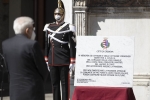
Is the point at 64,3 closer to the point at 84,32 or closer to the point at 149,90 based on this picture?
the point at 84,32

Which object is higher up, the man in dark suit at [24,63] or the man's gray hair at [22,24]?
the man's gray hair at [22,24]

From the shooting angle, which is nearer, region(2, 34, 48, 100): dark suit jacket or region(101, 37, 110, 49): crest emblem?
region(2, 34, 48, 100): dark suit jacket

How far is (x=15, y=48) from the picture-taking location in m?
6.36

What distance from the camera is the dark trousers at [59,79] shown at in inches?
354

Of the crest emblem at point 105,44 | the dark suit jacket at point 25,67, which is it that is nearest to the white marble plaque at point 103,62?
the crest emblem at point 105,44

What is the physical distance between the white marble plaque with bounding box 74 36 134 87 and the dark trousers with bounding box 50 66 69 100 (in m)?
0.86

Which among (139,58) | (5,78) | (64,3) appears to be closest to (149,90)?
(139,58)

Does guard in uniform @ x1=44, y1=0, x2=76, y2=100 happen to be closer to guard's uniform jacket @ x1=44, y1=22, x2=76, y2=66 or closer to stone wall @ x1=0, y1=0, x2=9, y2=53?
guard's uniform jacket @ x1=44, y1=22, x2=76, y2=66

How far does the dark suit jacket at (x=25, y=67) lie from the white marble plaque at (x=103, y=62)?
1742 mm

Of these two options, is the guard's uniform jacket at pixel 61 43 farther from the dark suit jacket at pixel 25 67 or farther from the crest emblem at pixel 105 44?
the dark suit jacket at pixel 25 67

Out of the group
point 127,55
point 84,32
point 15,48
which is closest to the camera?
point 15,48

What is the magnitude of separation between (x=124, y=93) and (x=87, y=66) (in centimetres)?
64

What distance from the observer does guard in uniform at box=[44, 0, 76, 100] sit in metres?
9.02

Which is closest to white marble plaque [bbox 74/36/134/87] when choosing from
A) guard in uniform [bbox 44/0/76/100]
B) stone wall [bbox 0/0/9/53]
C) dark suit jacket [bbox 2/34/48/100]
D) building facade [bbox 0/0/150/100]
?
guard in uniform [bbox 44/0/76/100]
